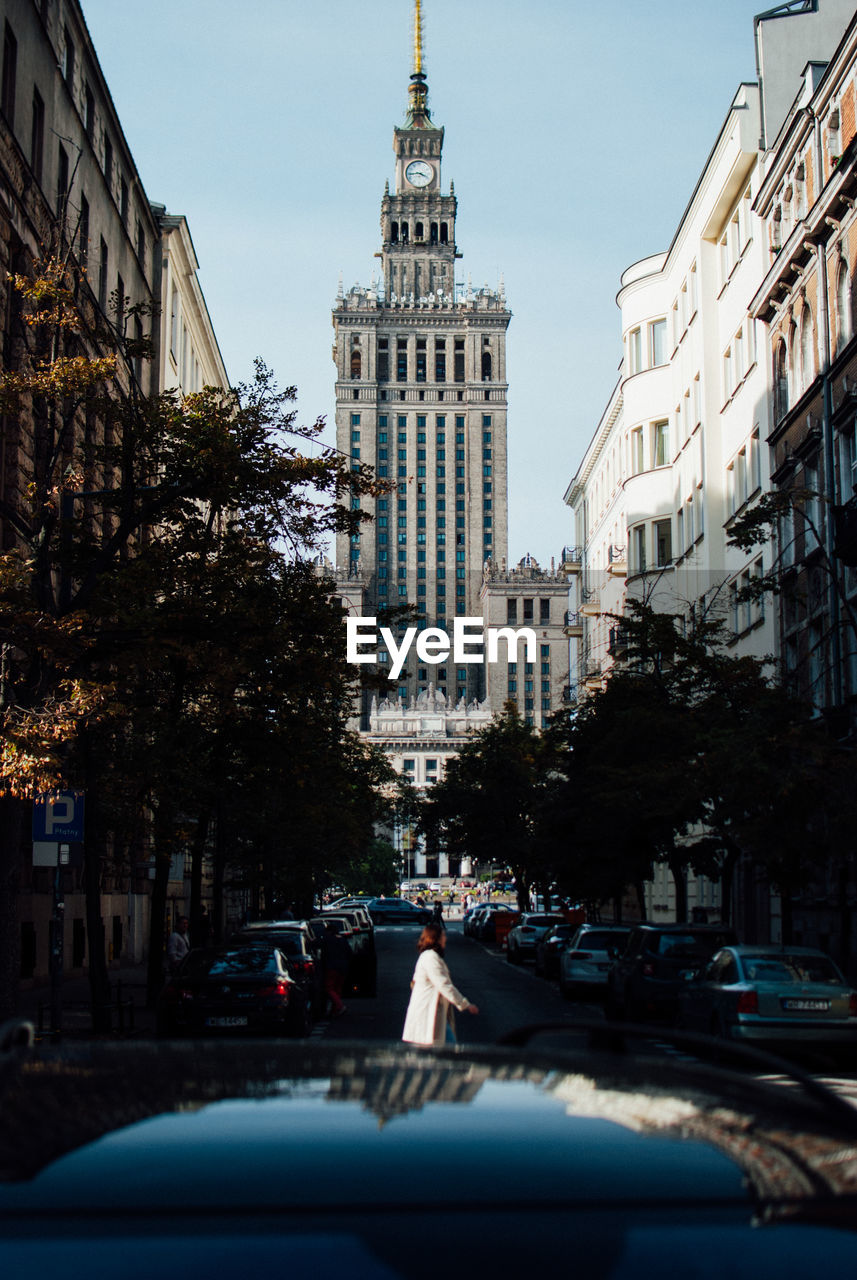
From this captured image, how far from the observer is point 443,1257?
85.2 inches

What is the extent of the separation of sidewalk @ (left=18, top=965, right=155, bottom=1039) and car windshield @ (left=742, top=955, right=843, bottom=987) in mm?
8042

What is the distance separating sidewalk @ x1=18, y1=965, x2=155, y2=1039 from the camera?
67.2ft

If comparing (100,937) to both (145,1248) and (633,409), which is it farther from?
(633,409)

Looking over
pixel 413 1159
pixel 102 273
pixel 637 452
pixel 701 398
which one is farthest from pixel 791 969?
pixel 637 452

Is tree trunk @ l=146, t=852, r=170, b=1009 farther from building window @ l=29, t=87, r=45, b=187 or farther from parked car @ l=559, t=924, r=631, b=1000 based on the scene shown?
building window @ l=29, t=87, r=45, b=187

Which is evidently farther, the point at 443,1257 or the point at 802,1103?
the point at 802,1103

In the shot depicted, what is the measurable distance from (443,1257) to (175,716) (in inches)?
837

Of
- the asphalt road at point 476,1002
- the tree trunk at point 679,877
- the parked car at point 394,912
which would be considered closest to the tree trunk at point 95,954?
the asphalt road at point 476,1002

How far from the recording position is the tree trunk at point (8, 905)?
1680 cm

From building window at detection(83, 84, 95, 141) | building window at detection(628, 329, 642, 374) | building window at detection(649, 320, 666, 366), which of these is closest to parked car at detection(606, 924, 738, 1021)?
building window at detection(83, 84, 95, 141)

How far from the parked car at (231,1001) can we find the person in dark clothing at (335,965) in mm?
5025

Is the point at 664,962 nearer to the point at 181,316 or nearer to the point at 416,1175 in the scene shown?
the point at 416,1175

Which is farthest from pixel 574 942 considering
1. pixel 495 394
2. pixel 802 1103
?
pixel 495 394

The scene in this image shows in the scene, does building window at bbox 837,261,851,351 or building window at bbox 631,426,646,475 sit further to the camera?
building window at bbox 631,426,646,475
